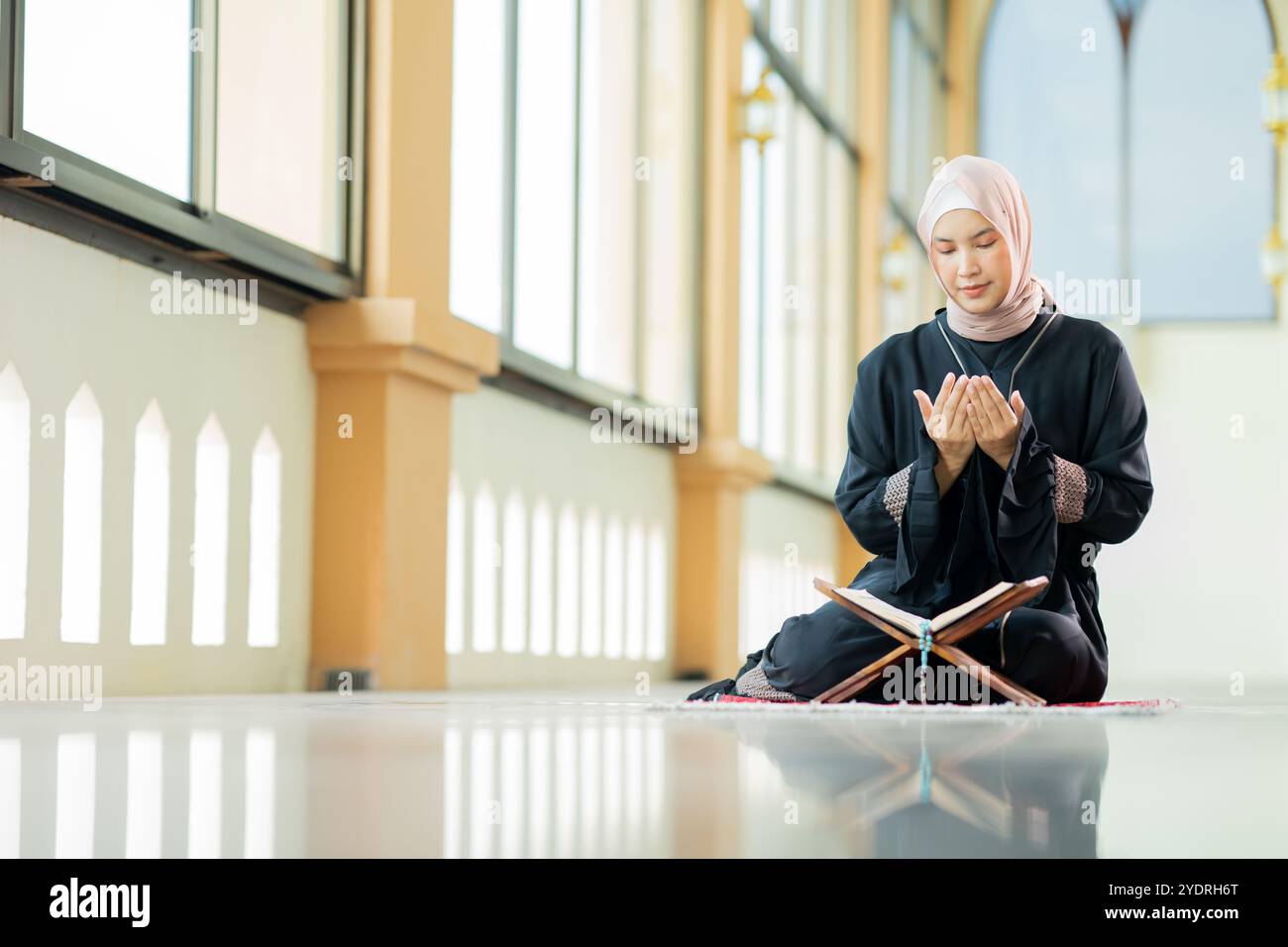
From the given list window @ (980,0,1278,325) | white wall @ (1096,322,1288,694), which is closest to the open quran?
white wall @ (1096,322,1288,694)

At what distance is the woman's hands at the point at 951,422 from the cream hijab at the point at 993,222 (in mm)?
510

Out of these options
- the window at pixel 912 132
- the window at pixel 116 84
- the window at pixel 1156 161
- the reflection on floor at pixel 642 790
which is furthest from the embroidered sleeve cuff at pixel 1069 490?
the window at pixel 1156 161

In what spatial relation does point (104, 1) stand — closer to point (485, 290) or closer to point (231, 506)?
point (231, 506)

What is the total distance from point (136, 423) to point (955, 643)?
114 inches

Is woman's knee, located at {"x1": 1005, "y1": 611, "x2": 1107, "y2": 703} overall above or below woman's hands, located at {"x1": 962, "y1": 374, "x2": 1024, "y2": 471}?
below

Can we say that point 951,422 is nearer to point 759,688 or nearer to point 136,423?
point 759,688

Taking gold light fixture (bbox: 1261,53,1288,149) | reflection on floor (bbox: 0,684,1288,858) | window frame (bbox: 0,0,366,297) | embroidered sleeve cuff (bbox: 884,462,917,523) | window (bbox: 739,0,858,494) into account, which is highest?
gold light fixture (bbox: 1261,53,1288,149)

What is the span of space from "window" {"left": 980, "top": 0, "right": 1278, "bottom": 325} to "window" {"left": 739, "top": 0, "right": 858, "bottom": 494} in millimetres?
4734

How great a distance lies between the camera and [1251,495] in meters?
20.5

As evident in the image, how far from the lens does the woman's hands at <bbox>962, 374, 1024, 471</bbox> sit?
4.06 meters

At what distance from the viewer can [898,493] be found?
4.39 meters

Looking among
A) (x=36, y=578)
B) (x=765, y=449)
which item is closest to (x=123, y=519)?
(x=36, y=578)

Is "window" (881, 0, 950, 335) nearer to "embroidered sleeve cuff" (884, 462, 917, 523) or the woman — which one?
the woman
